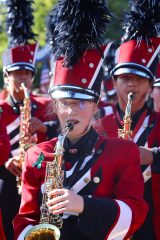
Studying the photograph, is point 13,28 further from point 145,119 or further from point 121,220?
point 121,220

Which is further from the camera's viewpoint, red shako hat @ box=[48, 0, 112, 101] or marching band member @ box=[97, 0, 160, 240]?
marching band member @ box=[97, 0, 160, 240]

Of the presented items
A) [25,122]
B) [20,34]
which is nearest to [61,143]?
[25,122]

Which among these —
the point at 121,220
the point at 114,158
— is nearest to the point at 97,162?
the point at 114,158

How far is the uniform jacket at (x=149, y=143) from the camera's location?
14.5 ft

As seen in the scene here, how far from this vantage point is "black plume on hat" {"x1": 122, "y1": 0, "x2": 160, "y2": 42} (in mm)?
4703

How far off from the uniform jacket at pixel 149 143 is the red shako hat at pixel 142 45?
Answer: 0.39 metres

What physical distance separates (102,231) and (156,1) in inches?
95.9

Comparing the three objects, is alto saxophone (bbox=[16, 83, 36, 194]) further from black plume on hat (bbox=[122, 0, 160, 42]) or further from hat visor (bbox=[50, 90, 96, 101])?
hat visor (bbox=[50, 90, 96, 101])

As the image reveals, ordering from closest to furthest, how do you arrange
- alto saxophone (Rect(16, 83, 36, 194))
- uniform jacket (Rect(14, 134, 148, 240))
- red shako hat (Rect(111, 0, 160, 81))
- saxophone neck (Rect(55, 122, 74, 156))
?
uniform jacket (Rect(14, 134, 148, 240)), saxophone neck (Rect(55, 122, 74, 156)), red shako hat (Rect(111, 0, 160, 81)), alto saxophone (Rect(16, 83, 36, 194))

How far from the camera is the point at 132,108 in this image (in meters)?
4.75

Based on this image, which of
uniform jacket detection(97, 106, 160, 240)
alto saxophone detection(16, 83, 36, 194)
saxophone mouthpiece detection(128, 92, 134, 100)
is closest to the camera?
uniform jacket detection(97, 106, 160, 240)

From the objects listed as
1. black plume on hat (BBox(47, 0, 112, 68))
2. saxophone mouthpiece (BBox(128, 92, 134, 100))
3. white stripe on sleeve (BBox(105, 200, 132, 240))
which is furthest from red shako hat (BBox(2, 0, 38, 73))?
white stripe on sleeve (BBox(105, 200, 132, 240))

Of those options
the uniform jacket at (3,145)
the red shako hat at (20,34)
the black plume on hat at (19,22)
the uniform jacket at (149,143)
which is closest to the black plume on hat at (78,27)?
the uniform jacket at (149,143)

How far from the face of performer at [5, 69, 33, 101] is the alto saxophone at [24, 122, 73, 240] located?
276cm
